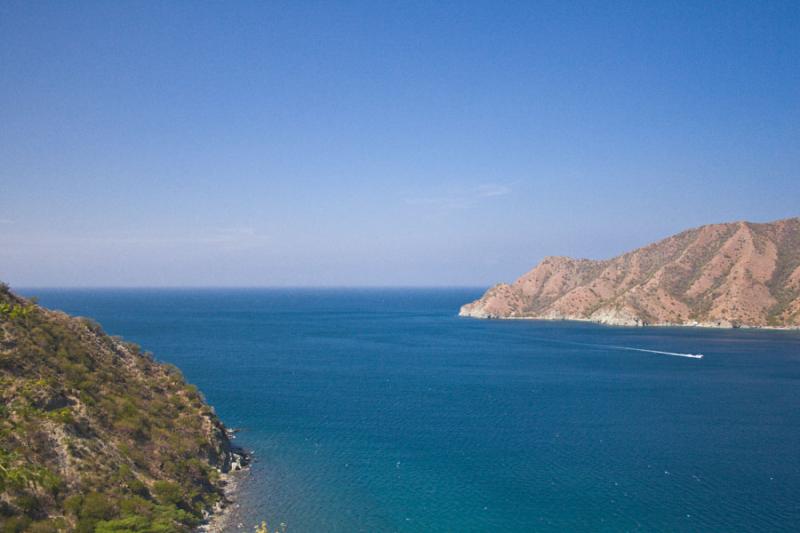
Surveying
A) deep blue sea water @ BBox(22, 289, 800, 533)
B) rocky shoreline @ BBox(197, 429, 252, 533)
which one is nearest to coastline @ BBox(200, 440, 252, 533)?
rocky shoreline @ BBox(197, 429, 252, 533)

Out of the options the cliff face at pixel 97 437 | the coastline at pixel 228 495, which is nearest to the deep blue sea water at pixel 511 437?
the coastline at pixel 228 495

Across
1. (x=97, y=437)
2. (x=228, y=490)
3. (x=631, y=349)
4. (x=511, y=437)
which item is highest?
(x=97, y=437)

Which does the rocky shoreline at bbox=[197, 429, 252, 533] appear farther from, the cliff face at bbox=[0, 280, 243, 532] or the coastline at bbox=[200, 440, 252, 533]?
the cliff face at bbox=[0, 280, 243, 532]

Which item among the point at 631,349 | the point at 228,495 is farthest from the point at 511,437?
the point at 631,349

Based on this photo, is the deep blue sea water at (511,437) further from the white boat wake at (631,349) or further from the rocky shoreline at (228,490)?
the white boat wake at (631,349)

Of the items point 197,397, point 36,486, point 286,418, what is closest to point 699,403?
point 286,418

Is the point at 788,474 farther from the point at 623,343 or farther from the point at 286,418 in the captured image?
the point at 623,343

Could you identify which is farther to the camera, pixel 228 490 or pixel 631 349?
pixel 631 349

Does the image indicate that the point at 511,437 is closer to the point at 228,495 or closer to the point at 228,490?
the point at 228,490
